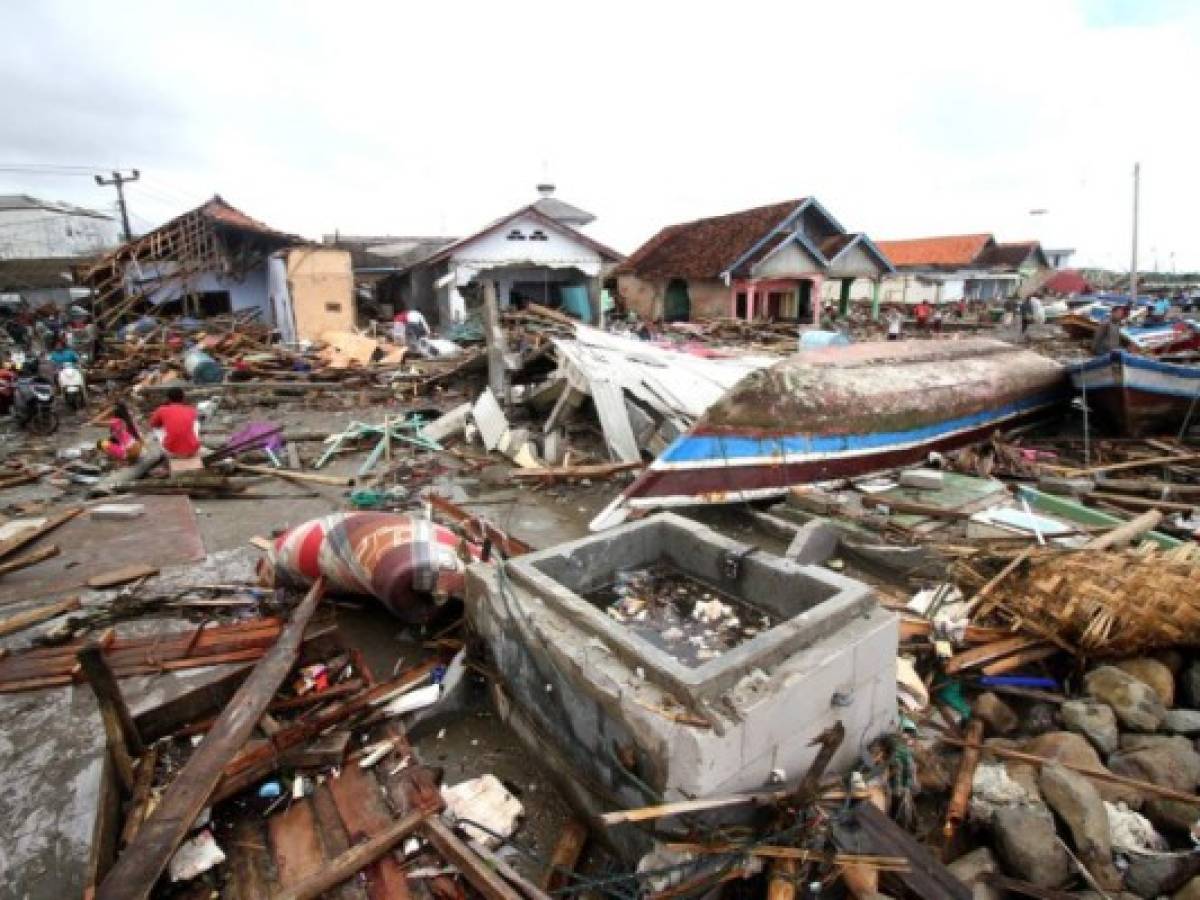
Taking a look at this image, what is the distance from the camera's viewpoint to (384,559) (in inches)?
184

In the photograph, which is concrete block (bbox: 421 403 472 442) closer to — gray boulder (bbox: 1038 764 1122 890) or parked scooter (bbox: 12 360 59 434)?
parked scooter (bbox: 12 360 59 434)

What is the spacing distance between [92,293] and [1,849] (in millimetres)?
25553

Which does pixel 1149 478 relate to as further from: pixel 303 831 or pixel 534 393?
pixel 303 831

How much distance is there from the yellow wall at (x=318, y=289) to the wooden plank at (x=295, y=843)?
2169 cm

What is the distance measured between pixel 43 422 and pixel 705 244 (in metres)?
24.3

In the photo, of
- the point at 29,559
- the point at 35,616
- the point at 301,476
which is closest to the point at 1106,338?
the point at 301,476

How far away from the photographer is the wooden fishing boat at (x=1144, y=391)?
10.2 m

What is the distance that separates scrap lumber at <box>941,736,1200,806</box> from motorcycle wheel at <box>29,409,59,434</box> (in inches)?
639

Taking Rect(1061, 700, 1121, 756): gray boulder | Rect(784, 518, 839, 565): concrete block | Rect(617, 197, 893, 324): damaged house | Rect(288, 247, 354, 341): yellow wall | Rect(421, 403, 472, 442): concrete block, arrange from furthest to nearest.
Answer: Rect(617, 197, 893, 324): damaged house < Rect(288, 247, 354, 341): yellow wall < Rect(421, 403, 472, 442): concrete block < Rect(784, 518, 839, 565): concrete block < Rect(1061, 700, 1121, 756): gray boulder

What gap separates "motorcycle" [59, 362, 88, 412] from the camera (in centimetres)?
1393

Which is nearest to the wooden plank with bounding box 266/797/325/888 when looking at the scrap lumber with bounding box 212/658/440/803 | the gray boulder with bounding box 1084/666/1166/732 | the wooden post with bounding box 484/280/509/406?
the scrap lumber with bounding box 212/658/440/803

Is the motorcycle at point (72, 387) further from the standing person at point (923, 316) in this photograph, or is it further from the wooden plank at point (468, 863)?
the standing person at point (923, 316)

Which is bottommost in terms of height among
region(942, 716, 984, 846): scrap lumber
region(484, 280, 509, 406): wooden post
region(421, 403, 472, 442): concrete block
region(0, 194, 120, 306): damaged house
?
region(942, 716, 984, 846): scrap lumber

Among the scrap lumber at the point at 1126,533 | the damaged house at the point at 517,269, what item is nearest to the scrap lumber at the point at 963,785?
the scrap lumber at the point at 1126,533
